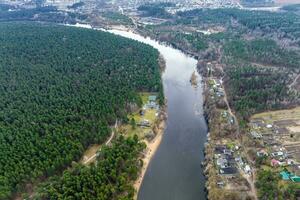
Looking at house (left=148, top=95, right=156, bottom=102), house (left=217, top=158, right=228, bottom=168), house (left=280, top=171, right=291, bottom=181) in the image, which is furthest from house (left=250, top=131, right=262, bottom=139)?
house (left=148, top=95, right=156, bottom=102)

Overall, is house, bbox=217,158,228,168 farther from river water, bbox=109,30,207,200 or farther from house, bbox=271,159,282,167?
house, bbox=271,159,282,167

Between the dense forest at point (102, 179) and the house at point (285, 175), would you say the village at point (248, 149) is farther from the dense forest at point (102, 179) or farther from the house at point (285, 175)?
the dense forest at point (102, 179)

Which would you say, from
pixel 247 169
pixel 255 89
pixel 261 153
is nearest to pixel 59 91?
pixel 247 169

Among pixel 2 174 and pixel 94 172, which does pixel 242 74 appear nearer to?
pixel 94 172

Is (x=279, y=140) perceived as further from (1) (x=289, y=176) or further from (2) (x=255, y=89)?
(2) (x=255, y=89)

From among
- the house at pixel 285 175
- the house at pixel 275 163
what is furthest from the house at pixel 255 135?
the house at pixel 285 175

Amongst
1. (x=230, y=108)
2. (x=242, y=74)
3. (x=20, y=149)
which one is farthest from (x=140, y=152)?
(x=242, y=74)
